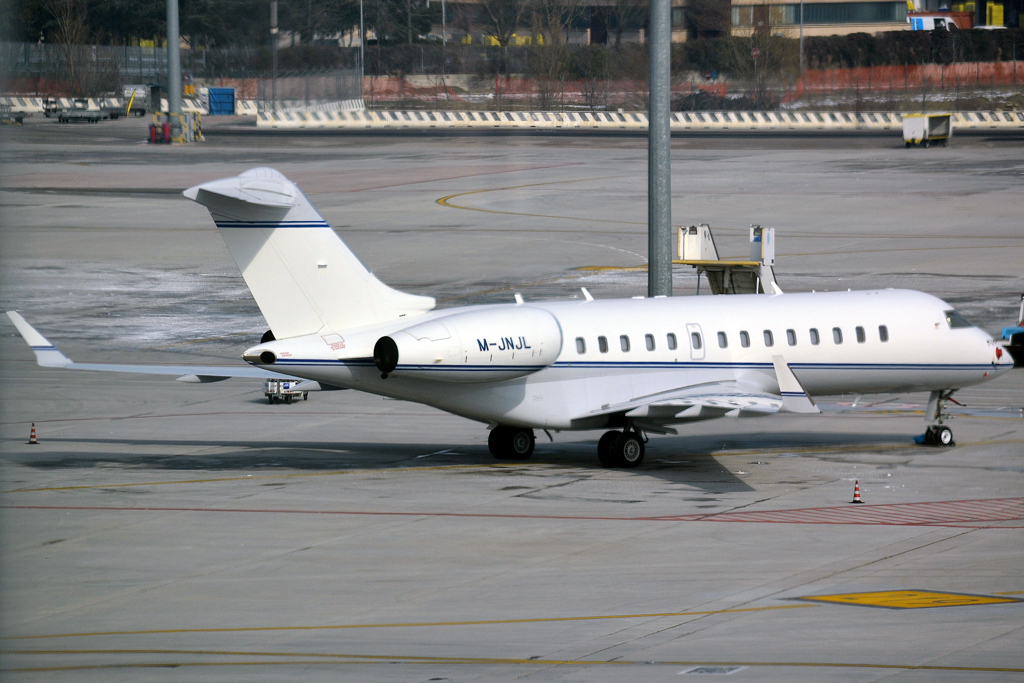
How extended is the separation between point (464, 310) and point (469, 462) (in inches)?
130

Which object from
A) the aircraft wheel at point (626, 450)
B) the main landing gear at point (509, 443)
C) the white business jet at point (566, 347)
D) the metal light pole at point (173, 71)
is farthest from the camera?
the metal light pole at point (173, 71)

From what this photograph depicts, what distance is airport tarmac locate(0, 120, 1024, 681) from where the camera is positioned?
15.0 metres

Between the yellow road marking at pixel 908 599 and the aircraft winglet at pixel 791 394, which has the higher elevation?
the aircraft winglet at pixel 791 394

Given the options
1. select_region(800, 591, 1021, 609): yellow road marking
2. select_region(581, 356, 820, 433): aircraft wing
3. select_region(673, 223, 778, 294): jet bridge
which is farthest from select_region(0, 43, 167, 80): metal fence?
select_region(800, 591, 1021, 609): yellow road marking

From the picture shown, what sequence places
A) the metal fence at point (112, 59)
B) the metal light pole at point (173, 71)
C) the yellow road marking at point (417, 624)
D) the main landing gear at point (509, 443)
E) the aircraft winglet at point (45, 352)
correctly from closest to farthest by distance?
the yellow road marking at point (417, 624) < the aircraft winglet at point (45, 352) < the main landing gear at point (509, 443) < the metal light pole at point (173, 71) < the metal fence at point (112, 59)

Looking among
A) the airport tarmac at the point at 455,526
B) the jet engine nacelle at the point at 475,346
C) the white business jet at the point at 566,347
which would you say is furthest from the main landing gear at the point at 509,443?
the jet engine nacelle at the point at 475,346

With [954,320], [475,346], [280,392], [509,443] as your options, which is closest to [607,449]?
[509,443]

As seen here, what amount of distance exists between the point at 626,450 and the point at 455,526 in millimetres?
6018

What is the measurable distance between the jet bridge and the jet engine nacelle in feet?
38.8

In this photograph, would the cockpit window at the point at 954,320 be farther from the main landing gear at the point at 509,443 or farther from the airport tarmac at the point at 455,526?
the main landing gear at the point at 509,443

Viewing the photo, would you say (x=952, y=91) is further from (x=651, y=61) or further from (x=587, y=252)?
(x=651, y=61)

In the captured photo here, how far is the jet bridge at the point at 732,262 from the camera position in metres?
36.5

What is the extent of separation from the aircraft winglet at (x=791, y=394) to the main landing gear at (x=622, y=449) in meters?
3.10

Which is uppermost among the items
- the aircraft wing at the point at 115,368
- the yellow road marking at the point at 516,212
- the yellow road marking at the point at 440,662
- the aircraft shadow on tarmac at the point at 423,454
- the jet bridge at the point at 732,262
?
the yellow road marking at the point at 516,212
